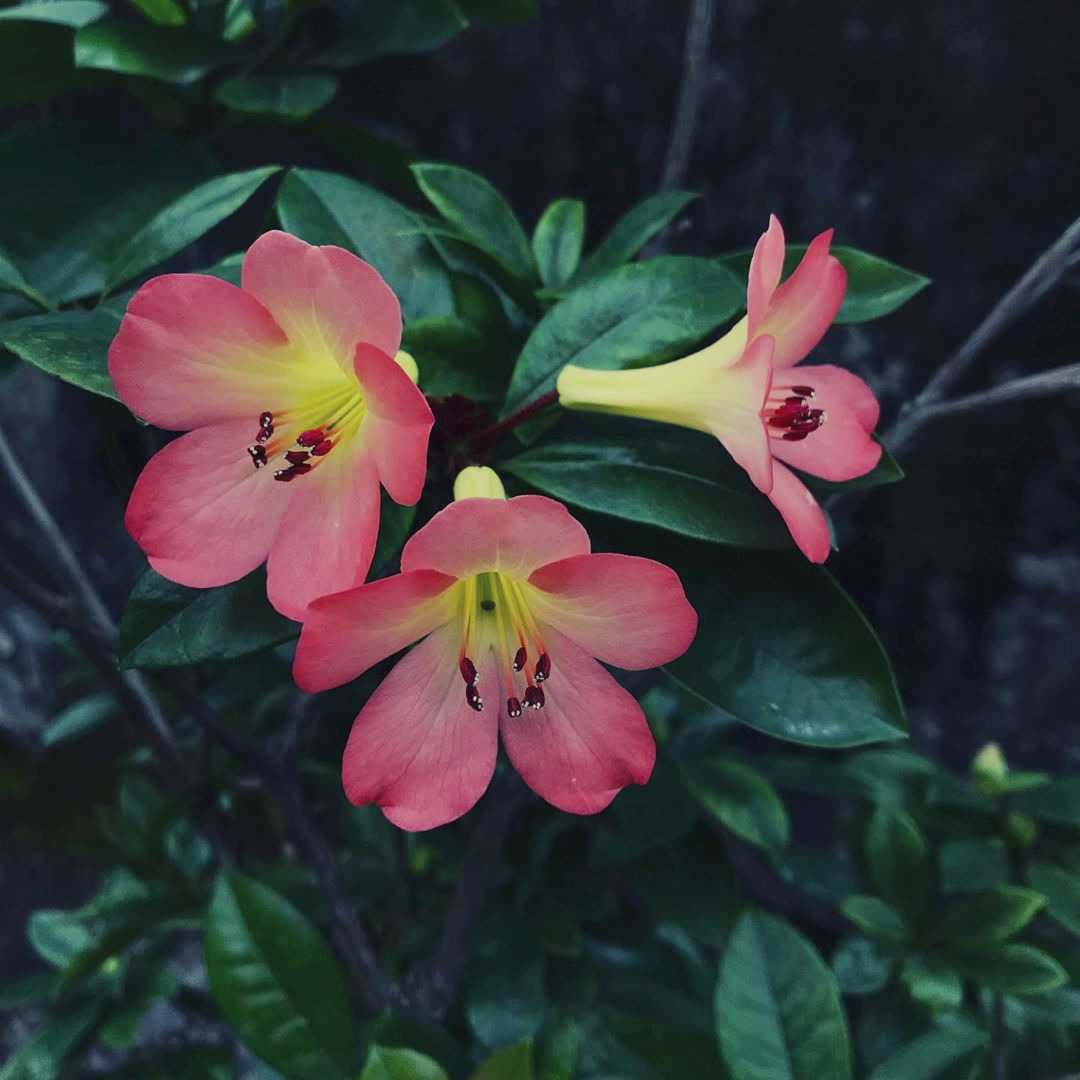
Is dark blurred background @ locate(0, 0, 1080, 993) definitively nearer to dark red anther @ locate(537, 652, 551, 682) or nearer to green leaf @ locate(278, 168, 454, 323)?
green leaf @ locate(278, 168, 454, 323)

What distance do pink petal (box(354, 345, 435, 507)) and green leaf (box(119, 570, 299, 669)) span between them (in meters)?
0.15

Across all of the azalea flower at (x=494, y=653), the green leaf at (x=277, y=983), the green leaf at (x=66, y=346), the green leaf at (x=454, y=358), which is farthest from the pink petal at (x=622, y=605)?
the green leaf at (x=277, y=983)

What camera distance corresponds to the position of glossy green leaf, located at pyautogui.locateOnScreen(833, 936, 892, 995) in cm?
112

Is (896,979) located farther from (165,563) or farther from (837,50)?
(837,50)

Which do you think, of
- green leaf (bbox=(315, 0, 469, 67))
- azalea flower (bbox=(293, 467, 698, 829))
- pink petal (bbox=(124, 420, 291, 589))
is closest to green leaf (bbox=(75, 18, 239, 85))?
green leaf (bbox=(315, 0, 469, 67))

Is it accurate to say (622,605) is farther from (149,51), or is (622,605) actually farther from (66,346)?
(149,51)

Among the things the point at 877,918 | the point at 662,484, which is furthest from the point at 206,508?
the point at 877,918

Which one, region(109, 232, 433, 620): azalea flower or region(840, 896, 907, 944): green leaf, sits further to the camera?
region(840, 896, 907, 944): green leaf

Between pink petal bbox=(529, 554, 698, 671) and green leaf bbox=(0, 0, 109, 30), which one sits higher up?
green leaf bbox=(0, 0, 109, 30)

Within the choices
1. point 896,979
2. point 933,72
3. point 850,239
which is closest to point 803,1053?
point 896,979

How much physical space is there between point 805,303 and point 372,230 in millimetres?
371

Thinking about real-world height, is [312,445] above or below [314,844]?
above

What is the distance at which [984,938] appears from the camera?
3.30 ft

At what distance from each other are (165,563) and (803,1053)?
61 centimetres
